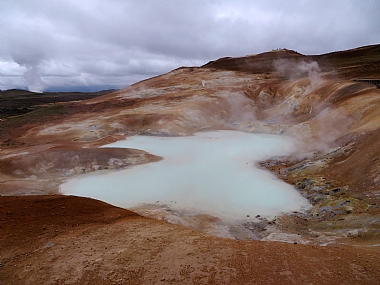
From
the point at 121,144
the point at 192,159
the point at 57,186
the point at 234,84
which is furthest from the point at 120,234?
the point at 234,84

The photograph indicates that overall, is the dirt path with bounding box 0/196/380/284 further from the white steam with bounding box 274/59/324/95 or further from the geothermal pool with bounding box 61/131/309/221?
the white steam with bounding box 274/59/324/95

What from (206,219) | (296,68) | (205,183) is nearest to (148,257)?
(206,219)

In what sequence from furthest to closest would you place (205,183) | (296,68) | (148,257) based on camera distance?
(296,68), (205,183), (148,257)

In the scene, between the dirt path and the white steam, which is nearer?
the dirt path

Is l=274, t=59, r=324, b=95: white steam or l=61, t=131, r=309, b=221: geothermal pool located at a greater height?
l=274, t=59, r=324, b=95: white steam

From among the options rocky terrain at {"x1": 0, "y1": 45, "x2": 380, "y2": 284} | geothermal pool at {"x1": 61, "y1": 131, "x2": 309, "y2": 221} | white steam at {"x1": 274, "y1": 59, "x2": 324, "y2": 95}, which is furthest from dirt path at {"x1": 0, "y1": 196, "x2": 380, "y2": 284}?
white steam at {"x1": 274, "y1": 59, "x2": 324, "y2": 95}

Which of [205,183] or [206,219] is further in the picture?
[205,183]

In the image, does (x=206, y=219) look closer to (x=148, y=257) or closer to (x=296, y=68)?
(x=148, y=257)
